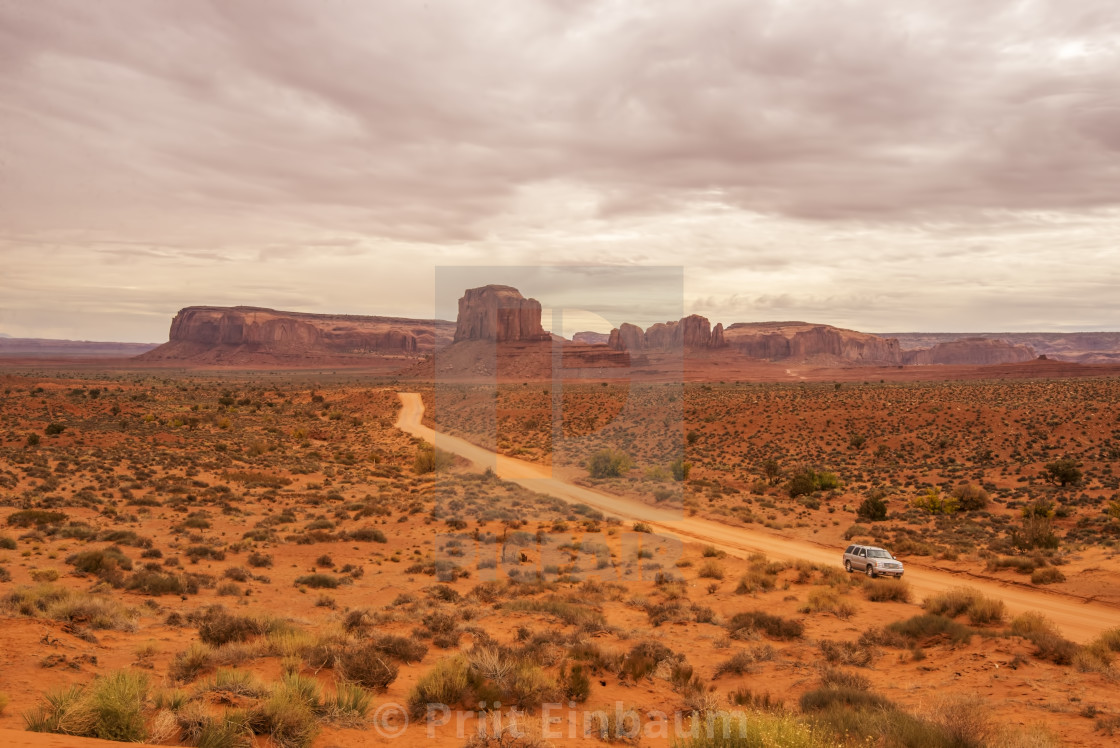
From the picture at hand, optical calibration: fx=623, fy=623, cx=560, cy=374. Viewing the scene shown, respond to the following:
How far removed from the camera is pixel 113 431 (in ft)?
142

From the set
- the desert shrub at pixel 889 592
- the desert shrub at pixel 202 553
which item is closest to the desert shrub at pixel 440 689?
the desert shrub at pixel 889 592

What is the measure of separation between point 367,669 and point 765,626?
9263mm

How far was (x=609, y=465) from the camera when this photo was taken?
4038 centimetres

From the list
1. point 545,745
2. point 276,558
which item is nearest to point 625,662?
point 545,745

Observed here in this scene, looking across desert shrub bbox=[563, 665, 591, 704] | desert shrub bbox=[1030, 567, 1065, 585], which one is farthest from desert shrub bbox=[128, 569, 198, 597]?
desert shrub bbox=[1030, 567, 1065, 585]

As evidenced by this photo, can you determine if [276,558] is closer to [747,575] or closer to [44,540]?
[44,540]

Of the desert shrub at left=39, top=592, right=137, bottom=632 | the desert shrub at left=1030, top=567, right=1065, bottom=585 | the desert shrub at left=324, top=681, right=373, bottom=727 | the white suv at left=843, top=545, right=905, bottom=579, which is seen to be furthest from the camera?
the white suv at left=843, top=545, right=905, bottom=579

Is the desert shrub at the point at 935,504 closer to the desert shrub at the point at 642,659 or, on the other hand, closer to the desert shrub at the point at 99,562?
the desert shrub at the point at 642,659

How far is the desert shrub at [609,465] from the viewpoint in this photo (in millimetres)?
40188

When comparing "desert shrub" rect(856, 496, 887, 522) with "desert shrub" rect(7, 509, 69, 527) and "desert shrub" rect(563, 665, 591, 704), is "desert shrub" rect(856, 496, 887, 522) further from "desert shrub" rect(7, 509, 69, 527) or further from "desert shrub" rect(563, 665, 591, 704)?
"desert shrub" rect(7, 509, 69, 527)

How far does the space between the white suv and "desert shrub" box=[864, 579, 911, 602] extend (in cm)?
148

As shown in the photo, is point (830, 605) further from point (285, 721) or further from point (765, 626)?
point (285, 721)

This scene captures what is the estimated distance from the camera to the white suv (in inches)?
755

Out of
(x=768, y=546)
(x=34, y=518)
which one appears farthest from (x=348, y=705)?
(x=34, y=518)
